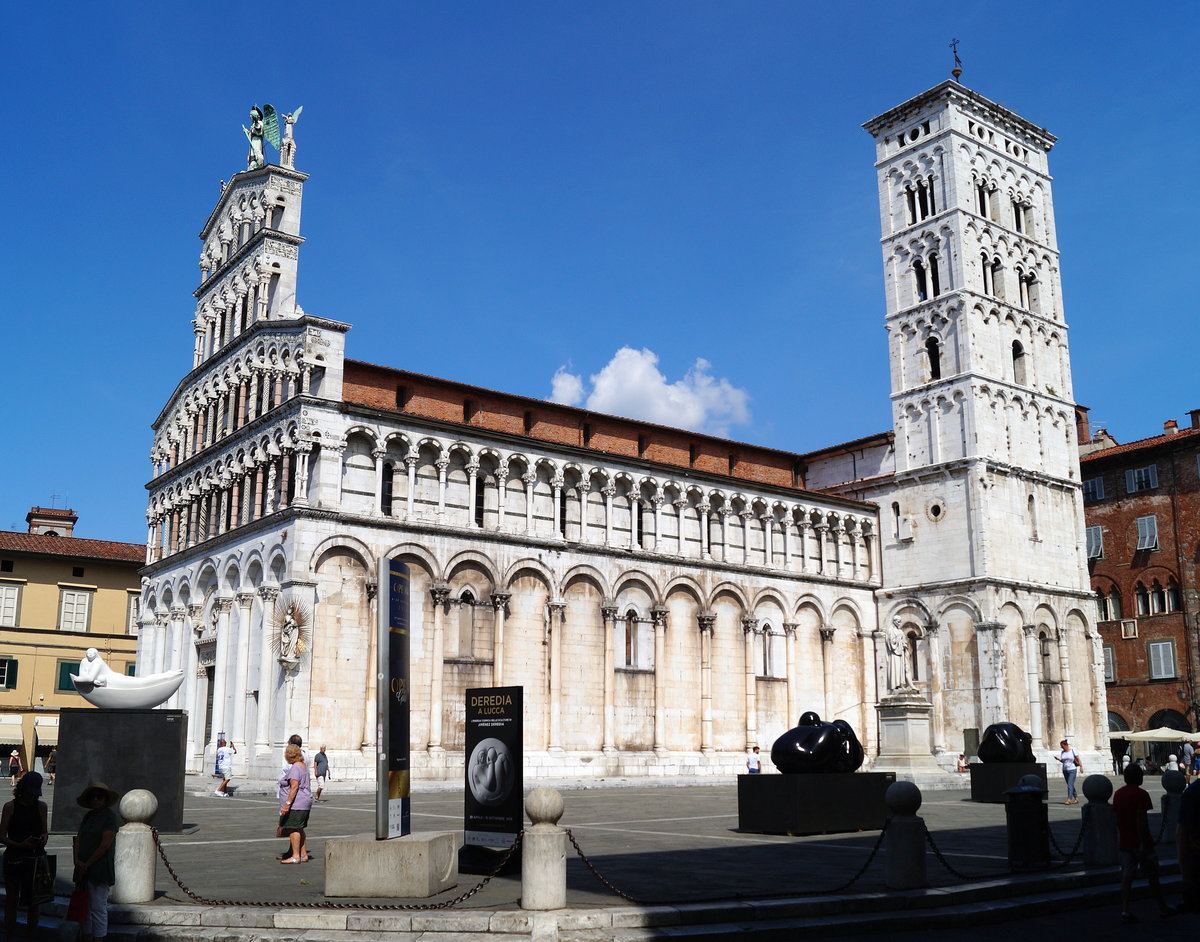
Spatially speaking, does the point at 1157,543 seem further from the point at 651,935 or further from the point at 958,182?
the point at 651,935

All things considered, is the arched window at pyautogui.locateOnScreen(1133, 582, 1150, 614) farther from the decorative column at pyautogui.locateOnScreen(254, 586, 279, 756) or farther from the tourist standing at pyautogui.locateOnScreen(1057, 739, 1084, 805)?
the decorative column at pyautogui.locateOnScreen(254, 586, 279, 756)

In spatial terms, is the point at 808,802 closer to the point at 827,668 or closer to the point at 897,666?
the point at 897,666

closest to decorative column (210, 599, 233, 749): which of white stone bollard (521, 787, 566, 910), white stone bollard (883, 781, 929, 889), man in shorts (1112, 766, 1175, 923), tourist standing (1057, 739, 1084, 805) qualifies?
tourist standing (1057, 739, 1084, 805)

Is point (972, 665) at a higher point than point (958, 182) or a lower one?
lower

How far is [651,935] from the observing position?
10.0m

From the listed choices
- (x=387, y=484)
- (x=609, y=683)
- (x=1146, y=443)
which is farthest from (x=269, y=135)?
(x=1146, y=443)

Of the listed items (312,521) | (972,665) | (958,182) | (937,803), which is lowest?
(937,803)

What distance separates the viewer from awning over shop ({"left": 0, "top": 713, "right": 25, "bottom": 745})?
47250 mm

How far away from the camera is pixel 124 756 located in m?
19.0

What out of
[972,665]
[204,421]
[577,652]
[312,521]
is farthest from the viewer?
[972,665]

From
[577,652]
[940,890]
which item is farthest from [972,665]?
[940,890]

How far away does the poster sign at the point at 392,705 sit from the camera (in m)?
11.9

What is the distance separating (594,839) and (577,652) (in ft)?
62.7

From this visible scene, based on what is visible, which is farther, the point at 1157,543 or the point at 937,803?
the point at 1157,543
